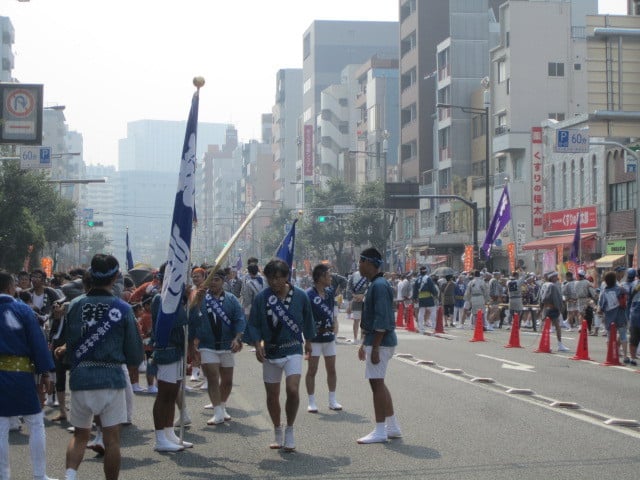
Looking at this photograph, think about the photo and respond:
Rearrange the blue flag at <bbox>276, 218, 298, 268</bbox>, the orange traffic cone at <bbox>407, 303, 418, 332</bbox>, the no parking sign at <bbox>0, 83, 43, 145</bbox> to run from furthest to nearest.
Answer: the no parking sign at <bbox>0, 83, 43, 145</bbox>, the orange traffic cone at <bbox>407, 303, 418, 332</bbox>, the blue flag at <bbox>276, 218, 298, 268</bbox>

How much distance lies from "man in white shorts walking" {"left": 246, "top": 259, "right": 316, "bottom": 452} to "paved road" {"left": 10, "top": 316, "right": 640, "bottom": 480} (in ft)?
1.42

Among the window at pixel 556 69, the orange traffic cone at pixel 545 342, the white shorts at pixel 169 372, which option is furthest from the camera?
the window at pixel 556 69

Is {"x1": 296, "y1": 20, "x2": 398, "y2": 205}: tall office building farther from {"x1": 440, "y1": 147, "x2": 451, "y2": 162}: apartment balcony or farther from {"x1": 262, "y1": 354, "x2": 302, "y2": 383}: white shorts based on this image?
{"x1": 262, "y1": 354, "x2": 302, "y2": 383}: white shorts

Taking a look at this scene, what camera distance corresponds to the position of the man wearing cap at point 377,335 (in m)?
10.1

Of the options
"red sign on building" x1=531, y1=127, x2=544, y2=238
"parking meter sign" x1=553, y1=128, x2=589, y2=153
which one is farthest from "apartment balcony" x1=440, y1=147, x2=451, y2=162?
"parking meter sign" x1=553, y1=128, x2=589, y2=153

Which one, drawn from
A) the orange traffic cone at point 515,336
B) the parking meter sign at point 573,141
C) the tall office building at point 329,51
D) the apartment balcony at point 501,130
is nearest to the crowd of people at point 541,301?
the orange traffic cone at point 515,336

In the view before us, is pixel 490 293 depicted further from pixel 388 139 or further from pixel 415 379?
pixel 388 139

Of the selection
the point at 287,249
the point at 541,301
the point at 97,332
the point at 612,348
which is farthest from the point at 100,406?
the point at 541,301

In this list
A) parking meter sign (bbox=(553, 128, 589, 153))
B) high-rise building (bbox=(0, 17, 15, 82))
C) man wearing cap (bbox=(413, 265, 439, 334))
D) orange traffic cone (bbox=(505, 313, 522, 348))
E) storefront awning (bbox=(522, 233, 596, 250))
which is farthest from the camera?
high-rise building (bbox=(0, 17, 15, 82))

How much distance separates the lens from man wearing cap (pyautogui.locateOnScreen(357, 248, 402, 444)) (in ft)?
33.2

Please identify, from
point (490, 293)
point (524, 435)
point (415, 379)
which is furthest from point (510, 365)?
point (490, 293)

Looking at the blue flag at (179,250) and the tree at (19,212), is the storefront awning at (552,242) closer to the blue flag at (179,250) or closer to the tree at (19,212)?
the tree at (19,212)

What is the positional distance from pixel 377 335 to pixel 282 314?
94 centimetres

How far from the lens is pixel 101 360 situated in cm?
767
